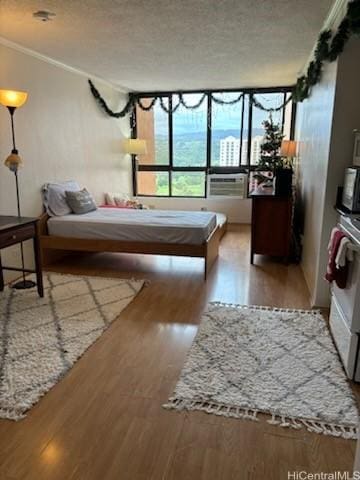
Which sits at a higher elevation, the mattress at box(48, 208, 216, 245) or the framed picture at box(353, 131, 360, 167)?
the framed picture at box(353, 131, 360, 167)

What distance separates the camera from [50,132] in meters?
4.36

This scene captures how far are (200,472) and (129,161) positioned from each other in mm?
6097

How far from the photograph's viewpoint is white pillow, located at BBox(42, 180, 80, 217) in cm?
432

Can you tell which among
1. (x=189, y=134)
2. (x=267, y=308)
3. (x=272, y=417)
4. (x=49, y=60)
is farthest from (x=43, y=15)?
(x=189, y=134)

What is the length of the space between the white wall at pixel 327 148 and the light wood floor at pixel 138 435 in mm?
1437

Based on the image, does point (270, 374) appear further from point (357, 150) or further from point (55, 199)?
point (55, 199)

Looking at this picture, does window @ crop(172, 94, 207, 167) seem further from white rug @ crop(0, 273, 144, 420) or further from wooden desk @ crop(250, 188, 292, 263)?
white rug @ crop(0, 273, 144, 420)

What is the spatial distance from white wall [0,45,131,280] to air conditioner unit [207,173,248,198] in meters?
1.99

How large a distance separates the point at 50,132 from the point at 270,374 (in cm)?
376

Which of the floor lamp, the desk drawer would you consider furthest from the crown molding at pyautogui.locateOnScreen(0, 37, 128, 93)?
the desk drawer

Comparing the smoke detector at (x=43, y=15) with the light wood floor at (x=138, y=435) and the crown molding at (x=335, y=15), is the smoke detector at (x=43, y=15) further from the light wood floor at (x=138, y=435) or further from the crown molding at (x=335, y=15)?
the light wood floor at (x=138, y=435)

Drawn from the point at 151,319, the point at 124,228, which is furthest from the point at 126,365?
the point at 124,228

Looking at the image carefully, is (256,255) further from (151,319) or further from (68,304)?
(68,304)

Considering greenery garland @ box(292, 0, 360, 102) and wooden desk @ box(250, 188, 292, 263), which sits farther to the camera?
wooden desk @ box(250, 188, 292, 263)
